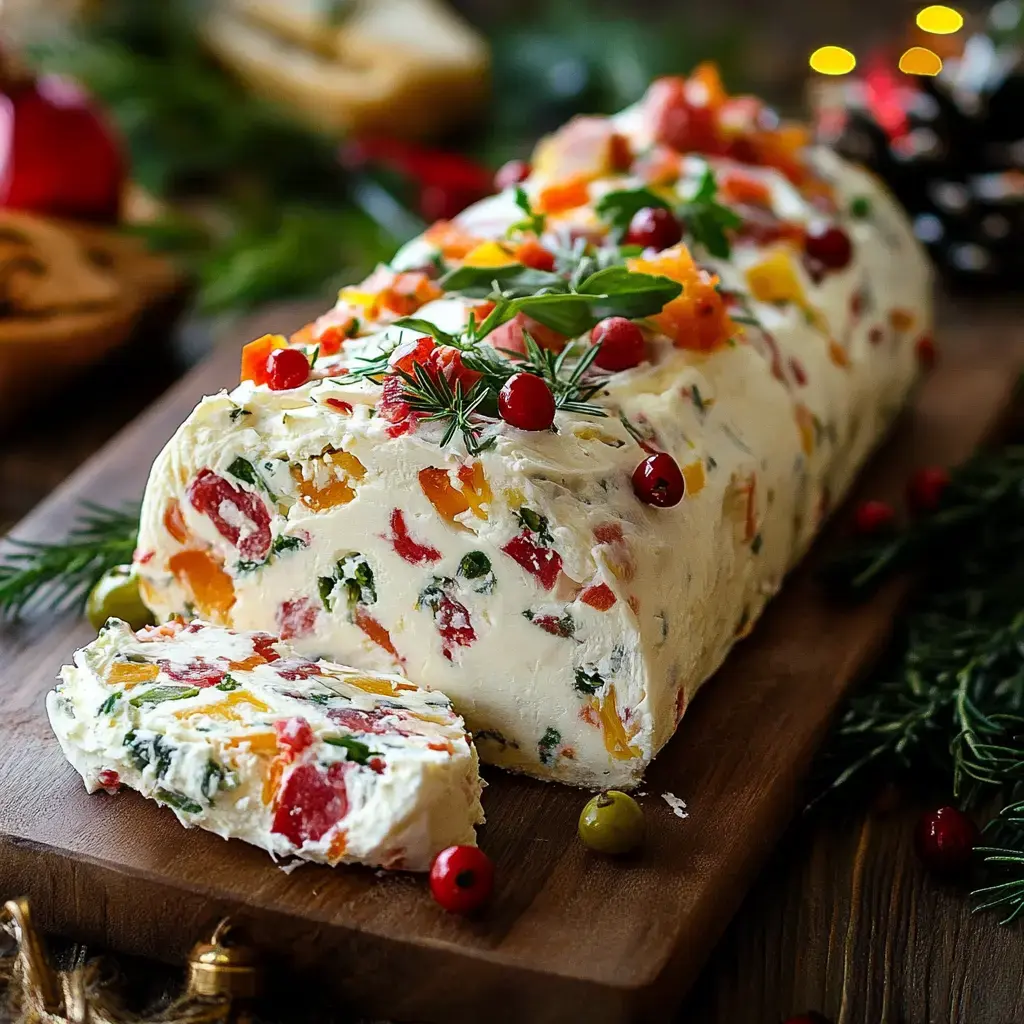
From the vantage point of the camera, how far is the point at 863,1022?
9.13 ft

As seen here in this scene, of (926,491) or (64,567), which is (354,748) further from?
(926,491)

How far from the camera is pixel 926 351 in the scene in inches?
182

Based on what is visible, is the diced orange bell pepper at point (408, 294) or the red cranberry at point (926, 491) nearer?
the diced orange bell pepper at point (408, 294)

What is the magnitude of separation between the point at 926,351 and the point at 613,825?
7.50 ft

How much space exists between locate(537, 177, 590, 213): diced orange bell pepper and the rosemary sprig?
120 cm

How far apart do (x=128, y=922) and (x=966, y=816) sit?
1.70 metres

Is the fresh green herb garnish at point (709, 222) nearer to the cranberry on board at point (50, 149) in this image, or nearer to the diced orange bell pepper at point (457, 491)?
the diced orange bell pepper at point (457, 491)

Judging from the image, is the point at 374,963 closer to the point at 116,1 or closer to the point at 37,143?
the point at 37,143

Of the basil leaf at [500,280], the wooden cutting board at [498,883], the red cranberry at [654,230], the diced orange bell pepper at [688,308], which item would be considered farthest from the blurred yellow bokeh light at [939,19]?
the wooden cutting board at [498,883]

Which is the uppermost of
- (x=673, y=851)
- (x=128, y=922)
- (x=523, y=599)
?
(x=523, y=599)

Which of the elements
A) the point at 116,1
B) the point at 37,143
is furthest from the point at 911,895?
the point at 116,1

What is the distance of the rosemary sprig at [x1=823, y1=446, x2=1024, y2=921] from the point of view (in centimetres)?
324

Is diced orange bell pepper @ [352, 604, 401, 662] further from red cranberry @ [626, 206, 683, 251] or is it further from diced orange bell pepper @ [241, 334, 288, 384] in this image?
red cranberry @ [626, 206, 683, 251]

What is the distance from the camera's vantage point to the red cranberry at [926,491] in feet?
13.6
